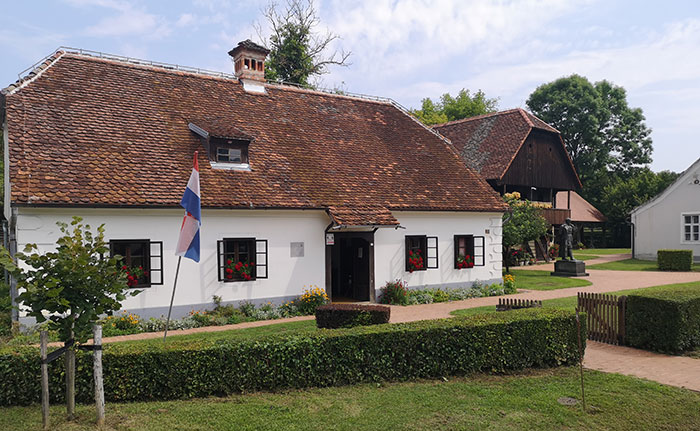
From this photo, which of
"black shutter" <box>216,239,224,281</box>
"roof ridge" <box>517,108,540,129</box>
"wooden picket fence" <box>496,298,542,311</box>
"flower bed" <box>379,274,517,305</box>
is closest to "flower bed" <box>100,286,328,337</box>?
"black shutter" <box>216,239,224,281</box>

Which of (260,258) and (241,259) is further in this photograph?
(260,258)

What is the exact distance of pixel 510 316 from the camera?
32.4 feet

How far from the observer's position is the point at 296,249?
1656cm

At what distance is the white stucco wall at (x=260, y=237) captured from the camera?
13.7 metres

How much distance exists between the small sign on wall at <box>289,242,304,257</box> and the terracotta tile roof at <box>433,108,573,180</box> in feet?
56.0

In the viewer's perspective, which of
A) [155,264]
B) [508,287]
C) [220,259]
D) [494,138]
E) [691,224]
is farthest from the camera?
[494,138]

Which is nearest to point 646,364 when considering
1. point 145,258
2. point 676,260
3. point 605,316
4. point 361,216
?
point 605,316

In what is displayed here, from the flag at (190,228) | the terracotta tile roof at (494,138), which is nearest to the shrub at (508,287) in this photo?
the terracotta tile roof at (494,138)

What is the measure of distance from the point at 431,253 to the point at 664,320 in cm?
918

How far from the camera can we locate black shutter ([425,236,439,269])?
756 inches

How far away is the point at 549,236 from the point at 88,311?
112 ft

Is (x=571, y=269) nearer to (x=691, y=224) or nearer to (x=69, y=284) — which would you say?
(x=691, y=224)

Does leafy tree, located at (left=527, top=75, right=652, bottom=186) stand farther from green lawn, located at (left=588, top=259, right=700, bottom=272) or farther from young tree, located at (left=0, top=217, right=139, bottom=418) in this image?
young tree, located at (left=0, top=217, right=139, bottom=418)

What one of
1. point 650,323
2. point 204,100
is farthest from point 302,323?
point 204,100
